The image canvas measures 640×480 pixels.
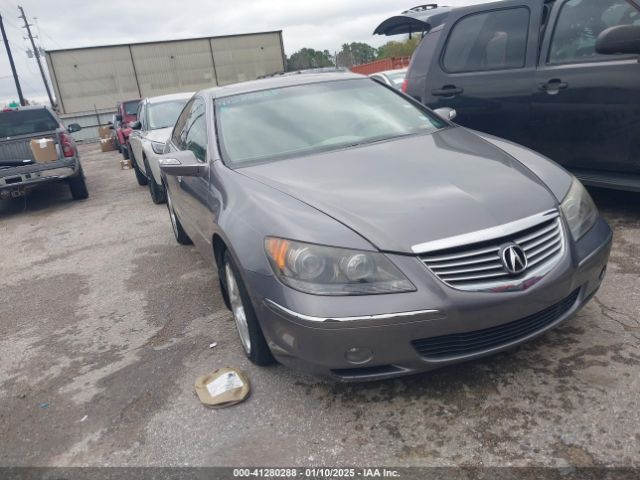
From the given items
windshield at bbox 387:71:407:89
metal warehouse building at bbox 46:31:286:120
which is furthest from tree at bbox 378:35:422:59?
windshield at bbox 387:71:407:89

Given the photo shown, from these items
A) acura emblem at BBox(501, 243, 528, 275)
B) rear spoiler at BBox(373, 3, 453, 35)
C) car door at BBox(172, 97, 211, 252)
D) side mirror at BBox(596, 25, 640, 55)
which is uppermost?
rear spoiler at BBox(373, 3, 453, 35)

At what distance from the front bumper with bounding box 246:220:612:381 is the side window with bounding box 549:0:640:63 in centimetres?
245

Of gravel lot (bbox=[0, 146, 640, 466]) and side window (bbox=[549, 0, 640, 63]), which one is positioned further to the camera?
side window (bbox=[549, 0, 640, 63])

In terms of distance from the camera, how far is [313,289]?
2.22 meters

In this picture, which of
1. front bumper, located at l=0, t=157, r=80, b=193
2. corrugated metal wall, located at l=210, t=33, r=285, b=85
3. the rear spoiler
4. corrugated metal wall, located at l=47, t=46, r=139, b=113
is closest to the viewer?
the rear spoiler

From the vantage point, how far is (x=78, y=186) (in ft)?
29.4

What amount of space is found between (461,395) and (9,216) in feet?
27.6

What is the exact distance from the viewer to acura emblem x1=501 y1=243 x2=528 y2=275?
7.27 ft

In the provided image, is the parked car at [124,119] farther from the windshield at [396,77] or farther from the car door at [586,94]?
the car door at [586,94]

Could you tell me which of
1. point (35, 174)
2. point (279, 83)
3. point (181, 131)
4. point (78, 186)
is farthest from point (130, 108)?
point (279, 83)

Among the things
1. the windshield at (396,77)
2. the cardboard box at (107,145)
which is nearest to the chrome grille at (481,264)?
the windshield at (396,77)

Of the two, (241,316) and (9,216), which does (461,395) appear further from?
(9,216)

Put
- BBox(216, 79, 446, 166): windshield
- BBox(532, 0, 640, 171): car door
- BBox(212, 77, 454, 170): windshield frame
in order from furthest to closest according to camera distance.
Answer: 1. BBox(532, 0, 640, 171): car door
2. BBox(216, 79, 446, 166): windshield
3. BBox(212, 77, 454, 170): windshield frame

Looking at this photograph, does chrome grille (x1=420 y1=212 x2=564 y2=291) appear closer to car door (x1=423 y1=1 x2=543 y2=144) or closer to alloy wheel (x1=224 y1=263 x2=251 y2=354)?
alloy wheel (x1=224 y1=263 x2=251 y2=354)
